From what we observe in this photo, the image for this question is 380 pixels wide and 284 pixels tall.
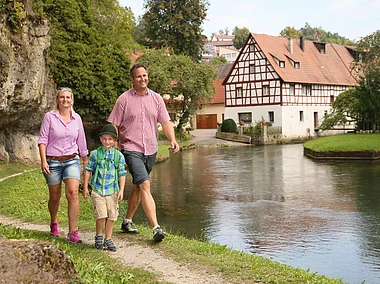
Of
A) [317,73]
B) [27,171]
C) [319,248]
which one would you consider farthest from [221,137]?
[319,248]

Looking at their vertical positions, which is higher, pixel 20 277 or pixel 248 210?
pixel 20 277

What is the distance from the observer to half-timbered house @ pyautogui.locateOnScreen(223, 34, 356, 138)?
52.0 m

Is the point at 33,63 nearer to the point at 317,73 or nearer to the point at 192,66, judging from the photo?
the point at 192,66

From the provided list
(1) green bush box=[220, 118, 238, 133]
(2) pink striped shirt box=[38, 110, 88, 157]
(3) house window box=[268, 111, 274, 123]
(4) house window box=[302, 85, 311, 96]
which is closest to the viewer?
(2) pink striped shirt box=[38, 110, 88, 157]

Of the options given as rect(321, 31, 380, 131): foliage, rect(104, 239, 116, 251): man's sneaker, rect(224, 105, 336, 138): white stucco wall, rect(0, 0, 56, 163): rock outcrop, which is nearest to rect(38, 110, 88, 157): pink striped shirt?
rect(104, 239, 116, 251): man's sneaker

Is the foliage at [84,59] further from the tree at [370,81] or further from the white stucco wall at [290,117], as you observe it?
the white stucco wall at [290,117]

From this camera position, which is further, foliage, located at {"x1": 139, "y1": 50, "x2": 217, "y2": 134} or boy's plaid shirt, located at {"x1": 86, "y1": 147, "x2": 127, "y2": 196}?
foliage, located at {"x1": 139, "y1": 50, "x2": 217, "y2": 134}

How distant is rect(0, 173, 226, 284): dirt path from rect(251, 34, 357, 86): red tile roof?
4577 centimetres

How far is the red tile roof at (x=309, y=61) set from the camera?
5291cm

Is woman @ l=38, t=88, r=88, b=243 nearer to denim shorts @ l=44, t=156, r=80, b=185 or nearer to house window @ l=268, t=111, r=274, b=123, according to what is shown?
denim shorts @ l=44, t=156, r=80, b=185

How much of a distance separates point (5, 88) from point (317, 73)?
1804 inches

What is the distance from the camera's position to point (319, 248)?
9609mm

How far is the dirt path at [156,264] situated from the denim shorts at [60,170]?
955 mm

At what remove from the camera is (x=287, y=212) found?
13484mm
